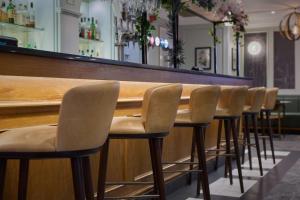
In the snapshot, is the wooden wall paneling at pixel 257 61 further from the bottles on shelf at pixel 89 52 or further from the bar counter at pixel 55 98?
the bar counter at pixel 55 98

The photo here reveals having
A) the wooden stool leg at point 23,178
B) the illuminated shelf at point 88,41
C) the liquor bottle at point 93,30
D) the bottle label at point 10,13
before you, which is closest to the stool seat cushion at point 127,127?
the wooden stool leg at point 23,178

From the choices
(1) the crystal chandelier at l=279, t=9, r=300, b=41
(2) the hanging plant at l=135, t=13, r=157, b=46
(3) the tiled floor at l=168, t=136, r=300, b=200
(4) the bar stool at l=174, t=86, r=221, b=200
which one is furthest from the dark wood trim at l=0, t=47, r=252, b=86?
(1) the crystal chandelier at l=279, t=9, r=300, b=41

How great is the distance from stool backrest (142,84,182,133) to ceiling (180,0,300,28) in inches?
270

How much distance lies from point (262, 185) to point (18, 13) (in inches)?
116

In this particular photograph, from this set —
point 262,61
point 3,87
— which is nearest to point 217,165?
point 3,87

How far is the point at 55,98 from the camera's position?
2.50 meters

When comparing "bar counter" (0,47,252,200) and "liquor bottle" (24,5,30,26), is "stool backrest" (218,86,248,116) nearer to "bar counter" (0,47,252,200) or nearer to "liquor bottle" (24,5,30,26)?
"bar counter" (0,47,252,200)

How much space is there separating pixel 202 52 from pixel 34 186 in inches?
398

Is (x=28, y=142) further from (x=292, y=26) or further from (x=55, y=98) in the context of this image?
(x=292, y=26)

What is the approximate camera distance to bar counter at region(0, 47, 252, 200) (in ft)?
7.13

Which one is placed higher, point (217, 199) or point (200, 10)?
point (200, 10)

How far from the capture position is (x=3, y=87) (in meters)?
2.13

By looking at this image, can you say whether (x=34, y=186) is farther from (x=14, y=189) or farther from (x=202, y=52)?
(x=202, y=52)

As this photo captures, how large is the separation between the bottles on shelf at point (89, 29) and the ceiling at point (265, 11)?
4.13 meters
